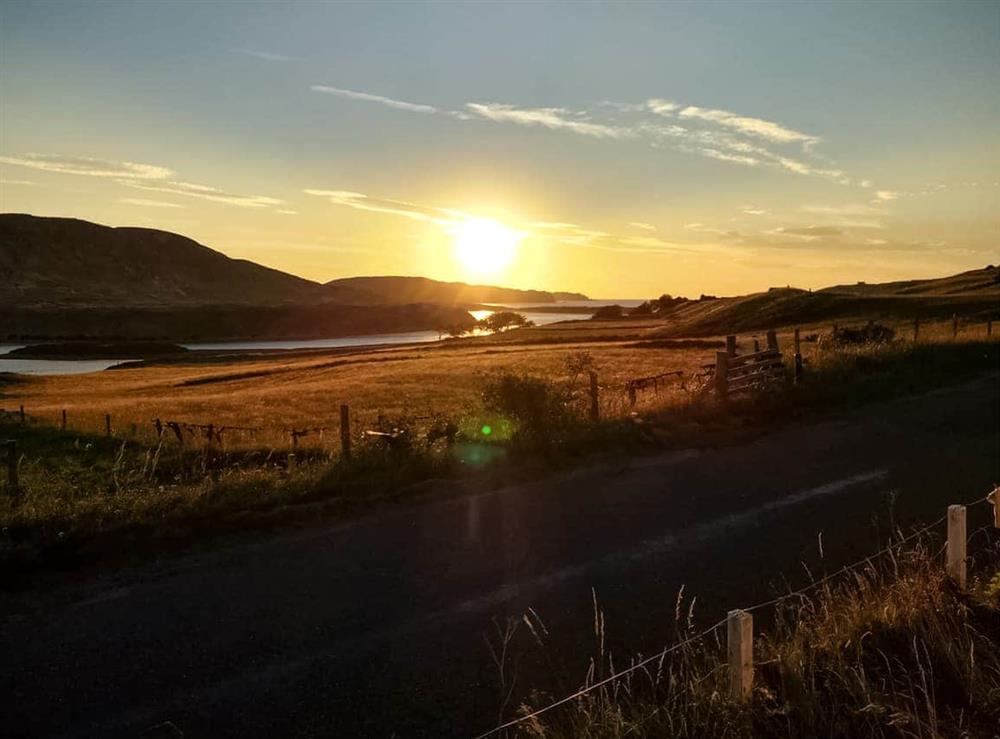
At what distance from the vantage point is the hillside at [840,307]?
65062 mm

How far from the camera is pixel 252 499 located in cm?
1104

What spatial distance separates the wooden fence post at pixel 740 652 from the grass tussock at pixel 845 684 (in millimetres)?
96

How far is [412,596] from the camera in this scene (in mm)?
8102

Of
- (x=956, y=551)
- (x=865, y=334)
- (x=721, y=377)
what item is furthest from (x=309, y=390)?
(x=956, y=551)

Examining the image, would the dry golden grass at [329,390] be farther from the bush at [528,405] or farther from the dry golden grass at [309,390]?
the bush at [528,405]

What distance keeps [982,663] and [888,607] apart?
2.66ft

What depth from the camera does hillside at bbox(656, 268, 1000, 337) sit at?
6506 cm

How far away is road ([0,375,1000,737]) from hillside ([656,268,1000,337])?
179 ft

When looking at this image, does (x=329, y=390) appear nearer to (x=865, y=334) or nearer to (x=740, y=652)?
(x=865, y=334)

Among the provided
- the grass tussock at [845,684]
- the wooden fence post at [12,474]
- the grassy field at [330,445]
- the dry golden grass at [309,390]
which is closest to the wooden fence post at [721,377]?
the grassy field at [330,445]

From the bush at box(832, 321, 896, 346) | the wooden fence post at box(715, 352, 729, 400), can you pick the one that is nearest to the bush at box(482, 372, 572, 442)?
the wooden fence post at box(715, 352, 729, 400)

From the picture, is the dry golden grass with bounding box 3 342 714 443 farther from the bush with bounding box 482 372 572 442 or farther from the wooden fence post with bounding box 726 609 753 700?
the wooden fence post with bounding box 726 609 753 700

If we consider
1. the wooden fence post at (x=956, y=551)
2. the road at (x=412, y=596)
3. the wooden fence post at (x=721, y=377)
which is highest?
the wooden fence post at (x=721, y=377)

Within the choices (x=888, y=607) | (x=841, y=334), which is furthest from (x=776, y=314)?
(x=888, y=607)
